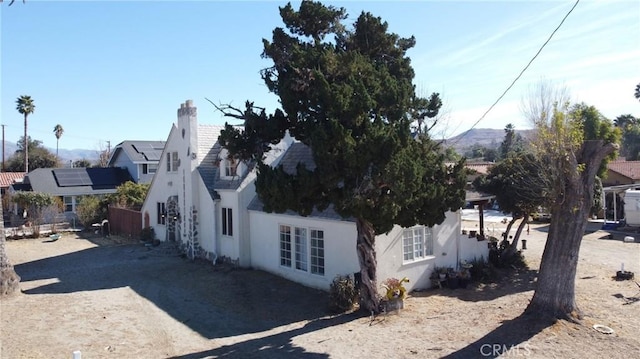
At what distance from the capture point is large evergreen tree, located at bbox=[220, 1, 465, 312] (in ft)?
36.9

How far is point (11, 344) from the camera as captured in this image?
36.9 ft

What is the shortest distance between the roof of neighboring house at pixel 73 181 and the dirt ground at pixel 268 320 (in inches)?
814

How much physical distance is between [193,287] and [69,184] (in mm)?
28370

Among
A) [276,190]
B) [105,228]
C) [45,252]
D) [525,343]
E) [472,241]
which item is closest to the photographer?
[525,343]

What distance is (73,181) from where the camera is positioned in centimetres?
4047

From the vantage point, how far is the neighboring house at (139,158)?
144 ft

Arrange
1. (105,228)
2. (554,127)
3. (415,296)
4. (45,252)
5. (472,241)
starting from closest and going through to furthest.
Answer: (554,127) < (415,296) < (472,241) < (45,252) < (105,228)

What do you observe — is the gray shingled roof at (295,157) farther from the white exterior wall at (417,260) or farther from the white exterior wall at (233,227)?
the white exterior wall at (417,260)

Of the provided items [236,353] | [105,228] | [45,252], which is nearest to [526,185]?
[236,353]

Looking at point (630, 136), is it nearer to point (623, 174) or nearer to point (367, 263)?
point (623, 174)

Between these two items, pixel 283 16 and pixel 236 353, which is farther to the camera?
pixel 283 16

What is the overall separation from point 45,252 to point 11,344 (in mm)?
16373

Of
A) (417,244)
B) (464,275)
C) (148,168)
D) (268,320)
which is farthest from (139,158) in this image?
(464,275)

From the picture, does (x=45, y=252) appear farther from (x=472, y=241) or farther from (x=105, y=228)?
(x=472, y=241)
